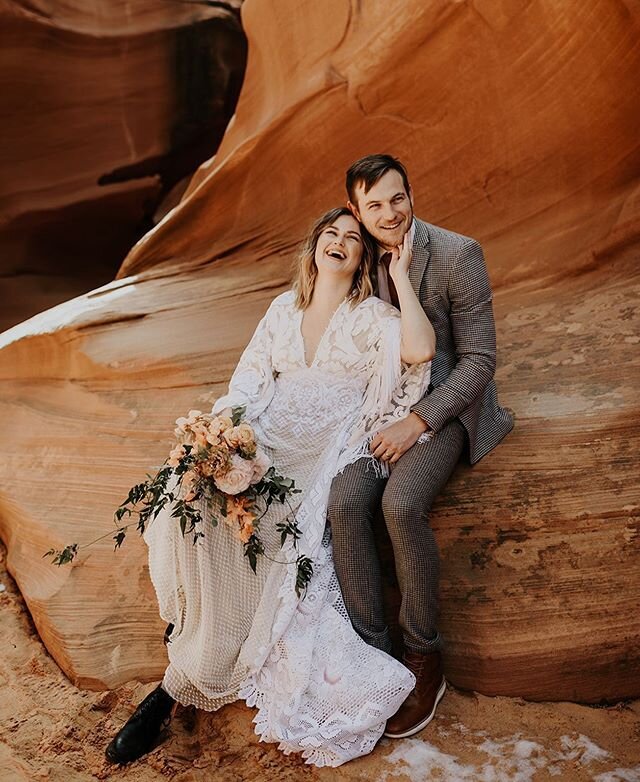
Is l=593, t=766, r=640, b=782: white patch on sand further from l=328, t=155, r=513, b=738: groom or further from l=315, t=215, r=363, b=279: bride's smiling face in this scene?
l=315, t=215, r=363, b=279: bride's smiling face

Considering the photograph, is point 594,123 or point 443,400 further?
point 594,123

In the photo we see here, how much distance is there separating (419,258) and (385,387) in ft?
1.55

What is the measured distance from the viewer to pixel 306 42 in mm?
5156

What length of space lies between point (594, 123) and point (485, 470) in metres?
2.19

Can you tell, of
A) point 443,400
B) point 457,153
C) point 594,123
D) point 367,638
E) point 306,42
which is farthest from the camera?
point 306,42

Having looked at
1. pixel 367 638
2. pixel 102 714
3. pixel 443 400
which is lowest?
pixel 102 714

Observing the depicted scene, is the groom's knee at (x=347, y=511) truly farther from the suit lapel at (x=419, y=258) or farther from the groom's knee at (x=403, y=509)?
the suit lapel at (x=419, y=258)

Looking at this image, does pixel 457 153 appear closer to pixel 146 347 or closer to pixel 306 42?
pixel 306 42

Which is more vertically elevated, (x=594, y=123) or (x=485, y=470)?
(x=594, y=123)

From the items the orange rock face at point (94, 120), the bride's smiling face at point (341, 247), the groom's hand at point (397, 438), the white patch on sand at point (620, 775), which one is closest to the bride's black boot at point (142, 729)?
the groom's hand at point (397, 438)

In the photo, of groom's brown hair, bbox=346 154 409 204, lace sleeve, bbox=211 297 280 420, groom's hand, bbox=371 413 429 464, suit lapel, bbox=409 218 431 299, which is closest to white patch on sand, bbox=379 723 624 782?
groom's hand, bbox=371 413 429 464

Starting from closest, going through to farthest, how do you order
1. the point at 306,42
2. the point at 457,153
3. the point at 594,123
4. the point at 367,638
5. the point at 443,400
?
the point at 367,638
the point at 443,400
the point at 594,123
the point at 457,153
the point at 306,42

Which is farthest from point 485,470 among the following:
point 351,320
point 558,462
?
point 351,320

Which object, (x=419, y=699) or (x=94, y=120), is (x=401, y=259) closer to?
(x=419, y=699)
